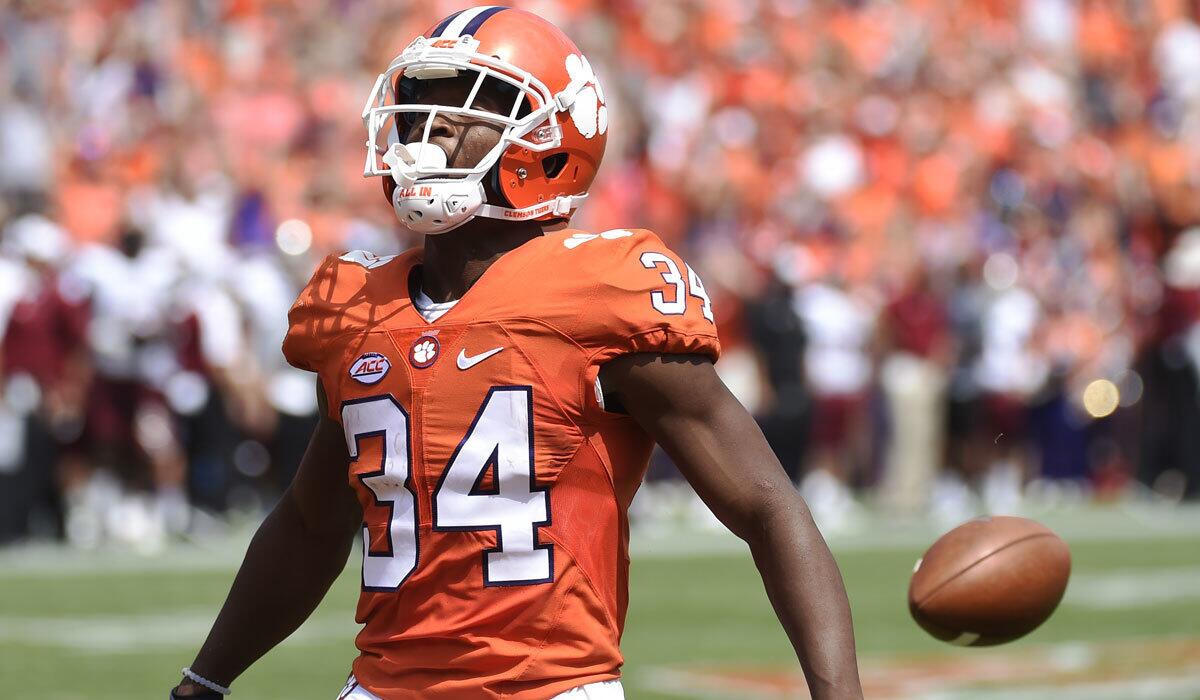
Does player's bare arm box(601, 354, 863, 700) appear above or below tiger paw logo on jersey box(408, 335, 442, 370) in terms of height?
below

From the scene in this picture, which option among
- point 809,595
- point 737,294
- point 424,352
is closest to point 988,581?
point 809,595

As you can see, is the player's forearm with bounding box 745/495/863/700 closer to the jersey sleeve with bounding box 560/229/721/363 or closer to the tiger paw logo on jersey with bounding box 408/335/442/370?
the jersey sleeve with bounding box 560/229/721/363

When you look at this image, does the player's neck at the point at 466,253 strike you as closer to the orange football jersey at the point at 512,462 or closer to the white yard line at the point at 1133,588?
the orange football jersey at the point at 512,462

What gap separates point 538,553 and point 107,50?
430 inches

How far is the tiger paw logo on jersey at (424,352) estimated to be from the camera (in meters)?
2.68

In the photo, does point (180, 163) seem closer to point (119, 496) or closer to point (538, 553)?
point (119, 496)

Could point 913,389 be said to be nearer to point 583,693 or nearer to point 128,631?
point 128,631

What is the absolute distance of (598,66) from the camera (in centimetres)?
1398

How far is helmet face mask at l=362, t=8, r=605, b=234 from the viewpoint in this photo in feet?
8.82

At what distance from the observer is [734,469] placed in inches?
104

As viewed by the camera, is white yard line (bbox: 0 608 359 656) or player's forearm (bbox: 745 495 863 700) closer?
player's forearm (bbox: 745 495 863 700)

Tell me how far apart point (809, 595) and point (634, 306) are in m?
0.45

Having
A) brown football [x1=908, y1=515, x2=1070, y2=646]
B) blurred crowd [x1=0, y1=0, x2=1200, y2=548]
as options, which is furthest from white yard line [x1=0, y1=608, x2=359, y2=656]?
brown football [x1=908, y1=515, x2=1070, y2=646]

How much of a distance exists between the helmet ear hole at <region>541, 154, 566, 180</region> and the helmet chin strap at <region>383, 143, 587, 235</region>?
0.14 m
